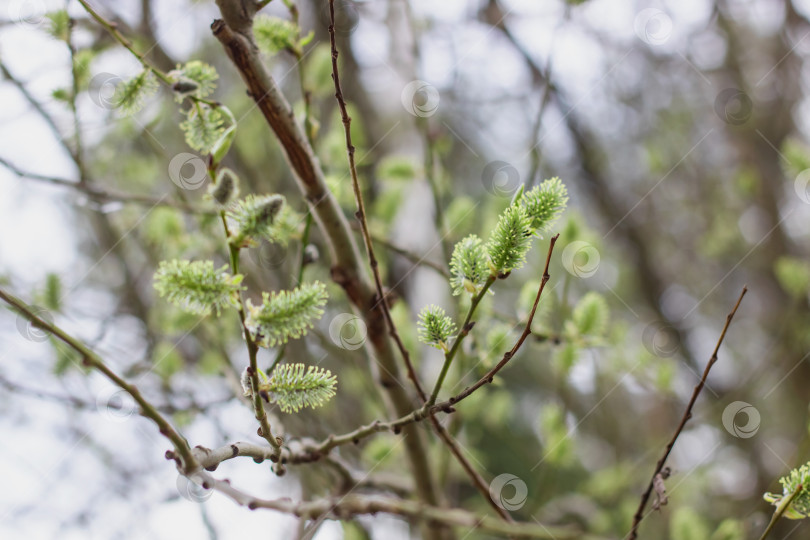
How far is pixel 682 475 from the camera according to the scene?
1.46m

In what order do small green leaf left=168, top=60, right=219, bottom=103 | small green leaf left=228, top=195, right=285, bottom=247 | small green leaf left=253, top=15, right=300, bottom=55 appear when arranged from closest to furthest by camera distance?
small green leaf left=228, top=195, right=285, bottom=247 < small green leaf left=168, top=60, right=219, bottom=103 < small green leaf left=253, top=15, right=300, bottom=55

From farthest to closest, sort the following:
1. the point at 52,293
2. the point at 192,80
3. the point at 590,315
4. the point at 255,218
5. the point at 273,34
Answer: the point at 52,293 → the point at 590,315 → the point at 273,34 → the point at 192,80 → the point at 255,218

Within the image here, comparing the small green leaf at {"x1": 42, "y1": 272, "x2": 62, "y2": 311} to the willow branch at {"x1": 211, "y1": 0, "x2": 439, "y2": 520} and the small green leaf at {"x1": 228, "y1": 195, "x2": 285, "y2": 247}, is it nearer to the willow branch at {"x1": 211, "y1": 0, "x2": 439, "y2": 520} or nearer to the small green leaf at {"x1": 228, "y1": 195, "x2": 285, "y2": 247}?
the willow branch at {"x1": 211, "y1": 0, "x2": 439, "y2": 520}

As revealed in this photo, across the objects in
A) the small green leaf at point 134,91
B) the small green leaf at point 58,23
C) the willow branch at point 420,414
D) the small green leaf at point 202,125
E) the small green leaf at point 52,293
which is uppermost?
the small green leaf at point 58,23

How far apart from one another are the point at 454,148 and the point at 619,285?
93 cm

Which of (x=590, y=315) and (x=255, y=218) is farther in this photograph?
(x=590, y=315)

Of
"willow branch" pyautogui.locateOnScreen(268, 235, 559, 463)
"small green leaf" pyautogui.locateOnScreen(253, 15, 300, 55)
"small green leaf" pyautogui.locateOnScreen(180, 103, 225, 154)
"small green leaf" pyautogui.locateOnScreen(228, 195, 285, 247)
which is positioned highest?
"small green leaf" pyautogui.locateOnScreen(253, 15, 300, 55)

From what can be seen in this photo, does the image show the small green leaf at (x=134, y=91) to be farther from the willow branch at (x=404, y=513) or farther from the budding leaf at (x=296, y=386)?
the willow branch at (x=404, y=513)

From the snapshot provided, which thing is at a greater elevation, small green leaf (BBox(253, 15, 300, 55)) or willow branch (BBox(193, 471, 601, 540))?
small green leaf (BBox(253, 15, 300, 55))

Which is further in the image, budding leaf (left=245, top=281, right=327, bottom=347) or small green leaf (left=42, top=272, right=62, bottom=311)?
small green leaf (left=42, top=272, right=62, bottom=311)

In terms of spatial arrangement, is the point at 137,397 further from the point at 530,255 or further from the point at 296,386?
the point at 530,255

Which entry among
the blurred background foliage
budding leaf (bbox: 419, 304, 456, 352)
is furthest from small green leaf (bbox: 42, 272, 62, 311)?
budding leaf (bbox: 419, 304, 456, 352)

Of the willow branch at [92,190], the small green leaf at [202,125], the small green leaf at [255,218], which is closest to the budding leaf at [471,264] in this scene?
the small green leaf at [255,218]

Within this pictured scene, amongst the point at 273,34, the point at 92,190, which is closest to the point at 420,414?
the point at 273,34
